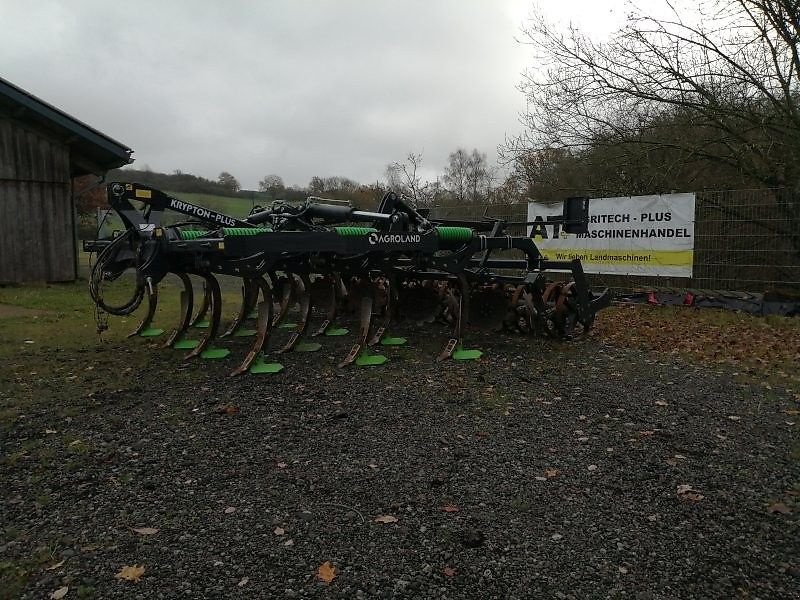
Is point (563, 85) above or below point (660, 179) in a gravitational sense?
above

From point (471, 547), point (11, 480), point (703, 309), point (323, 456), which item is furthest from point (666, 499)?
point (703, 309)

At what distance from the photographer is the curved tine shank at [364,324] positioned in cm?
640

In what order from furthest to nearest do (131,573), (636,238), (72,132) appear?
(72,132)
(636,238)
(131,573)

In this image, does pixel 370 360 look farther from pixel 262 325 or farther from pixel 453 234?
pixel 453 234

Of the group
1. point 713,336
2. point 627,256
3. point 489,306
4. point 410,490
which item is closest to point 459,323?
point 489,306

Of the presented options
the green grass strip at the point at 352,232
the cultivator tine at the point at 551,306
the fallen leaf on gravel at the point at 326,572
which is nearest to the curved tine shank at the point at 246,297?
the green grass strip at the point at 352,232

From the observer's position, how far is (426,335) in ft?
26.5

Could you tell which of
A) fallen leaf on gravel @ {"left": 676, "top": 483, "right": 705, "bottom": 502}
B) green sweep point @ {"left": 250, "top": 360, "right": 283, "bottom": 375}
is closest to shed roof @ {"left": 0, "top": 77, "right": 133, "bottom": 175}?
green sweep point @ {"left": 250, "top": 360, "right": 283, "bottom": 375}

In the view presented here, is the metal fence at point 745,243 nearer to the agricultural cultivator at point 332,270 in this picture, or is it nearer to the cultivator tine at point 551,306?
the cultivator tine at point 551,306

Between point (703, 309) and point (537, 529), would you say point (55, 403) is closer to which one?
point (537, 529)

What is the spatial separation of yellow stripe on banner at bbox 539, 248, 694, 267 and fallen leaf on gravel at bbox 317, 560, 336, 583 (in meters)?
9.98

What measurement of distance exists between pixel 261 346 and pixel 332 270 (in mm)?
1514

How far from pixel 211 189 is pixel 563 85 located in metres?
10.7

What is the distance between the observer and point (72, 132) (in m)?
14.0
